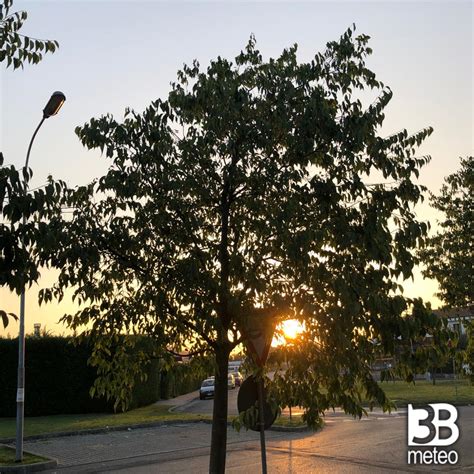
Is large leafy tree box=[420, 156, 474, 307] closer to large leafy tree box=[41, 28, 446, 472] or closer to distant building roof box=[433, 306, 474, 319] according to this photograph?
distant building roof box=[433, 306, 474, 319]

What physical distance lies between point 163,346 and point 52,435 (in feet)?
41.8

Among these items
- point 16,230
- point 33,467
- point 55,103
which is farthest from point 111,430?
point 16,230

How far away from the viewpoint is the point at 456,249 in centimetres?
1631

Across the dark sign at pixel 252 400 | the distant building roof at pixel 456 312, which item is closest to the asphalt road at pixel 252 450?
the distant building roof at pixel 456 312

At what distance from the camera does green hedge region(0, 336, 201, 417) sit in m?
23.9

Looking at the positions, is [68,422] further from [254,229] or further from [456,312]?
[254,229]

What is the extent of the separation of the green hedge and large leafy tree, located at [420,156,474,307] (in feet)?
40.3

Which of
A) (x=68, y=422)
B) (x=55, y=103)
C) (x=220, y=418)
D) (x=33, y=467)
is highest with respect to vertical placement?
(x=55, y=103)

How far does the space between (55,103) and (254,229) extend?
6.30m

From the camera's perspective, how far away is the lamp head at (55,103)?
1117 centimetres

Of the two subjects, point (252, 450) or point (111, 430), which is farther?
point (111, 430)

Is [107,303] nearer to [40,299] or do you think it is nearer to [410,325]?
[40,299]

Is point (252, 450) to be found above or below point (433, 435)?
below

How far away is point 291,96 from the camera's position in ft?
21.5
